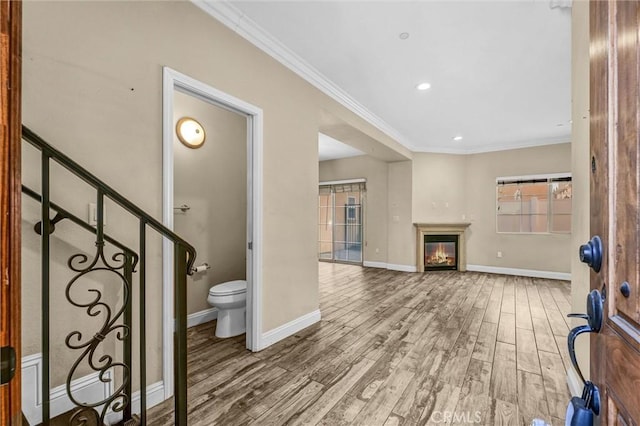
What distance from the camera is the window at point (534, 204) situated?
5199 mm

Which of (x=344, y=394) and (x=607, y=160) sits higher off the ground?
(x=607, y=160)

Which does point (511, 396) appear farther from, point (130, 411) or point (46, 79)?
point (46, 79)

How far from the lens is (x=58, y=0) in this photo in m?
1.33

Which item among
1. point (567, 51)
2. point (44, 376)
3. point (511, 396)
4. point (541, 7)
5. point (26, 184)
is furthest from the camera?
point (567, 51)

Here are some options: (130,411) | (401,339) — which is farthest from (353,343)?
(130,411)

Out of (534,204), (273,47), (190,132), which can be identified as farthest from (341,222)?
(273,47)

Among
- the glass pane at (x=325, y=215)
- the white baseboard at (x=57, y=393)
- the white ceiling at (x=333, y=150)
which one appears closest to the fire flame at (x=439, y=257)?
the glass pane at (x=325, y=215)

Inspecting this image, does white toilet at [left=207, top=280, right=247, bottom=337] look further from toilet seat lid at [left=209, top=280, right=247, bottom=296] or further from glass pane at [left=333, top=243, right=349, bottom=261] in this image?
Result: glass pane at [left=333, top=243, right=349, bottom=261]

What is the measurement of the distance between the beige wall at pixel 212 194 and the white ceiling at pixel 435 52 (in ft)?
3.95

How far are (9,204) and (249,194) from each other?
1.94 meters

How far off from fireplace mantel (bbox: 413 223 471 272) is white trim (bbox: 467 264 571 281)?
27cm

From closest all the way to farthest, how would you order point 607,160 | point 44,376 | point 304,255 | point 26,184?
point 607,160 → point 44,376 → point 26,184 → point 304,255

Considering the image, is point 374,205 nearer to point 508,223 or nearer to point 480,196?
point 480,196

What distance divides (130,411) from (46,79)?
1685 millimetres
